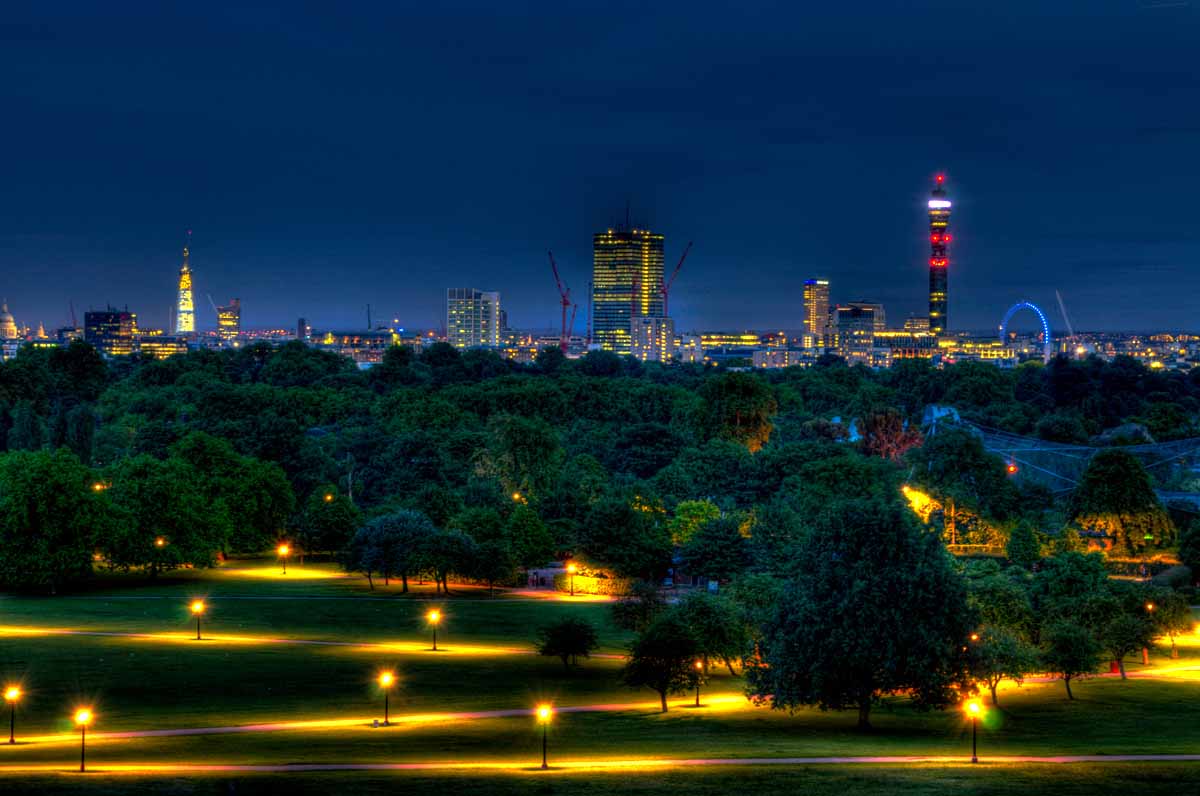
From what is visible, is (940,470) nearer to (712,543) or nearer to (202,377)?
(712,543)

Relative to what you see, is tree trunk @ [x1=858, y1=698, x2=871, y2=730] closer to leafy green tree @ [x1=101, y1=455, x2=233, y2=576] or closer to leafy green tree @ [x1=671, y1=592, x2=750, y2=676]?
leafy green tree @ [x1=671, y1=592, x2=750, y2=676]

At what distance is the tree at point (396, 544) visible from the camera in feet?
233

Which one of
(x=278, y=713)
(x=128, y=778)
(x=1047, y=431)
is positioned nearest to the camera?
(x=128, y=778)

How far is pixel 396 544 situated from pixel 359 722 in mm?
31410

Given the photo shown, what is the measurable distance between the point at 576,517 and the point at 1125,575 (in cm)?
3567

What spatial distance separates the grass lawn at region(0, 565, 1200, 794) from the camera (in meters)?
32.5

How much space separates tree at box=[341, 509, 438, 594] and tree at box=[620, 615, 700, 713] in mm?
28325

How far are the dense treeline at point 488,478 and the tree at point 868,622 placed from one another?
20.1 meters

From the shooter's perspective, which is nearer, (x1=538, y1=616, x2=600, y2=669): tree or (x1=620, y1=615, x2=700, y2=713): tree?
(x1=620, y1=615, x2=700, y2=713): tree

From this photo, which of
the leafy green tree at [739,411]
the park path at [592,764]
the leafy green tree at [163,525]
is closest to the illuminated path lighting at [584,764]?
the park path at [592,764]

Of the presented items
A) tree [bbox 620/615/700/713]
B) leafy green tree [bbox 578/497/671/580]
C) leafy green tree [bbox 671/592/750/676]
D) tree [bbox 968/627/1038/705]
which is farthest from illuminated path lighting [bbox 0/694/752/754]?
leafy green tree [bbox 578/497/671/580]

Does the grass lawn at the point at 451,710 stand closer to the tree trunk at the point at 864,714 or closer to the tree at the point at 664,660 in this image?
the tree trunk at the point at 864,714

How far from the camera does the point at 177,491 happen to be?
76938 mm

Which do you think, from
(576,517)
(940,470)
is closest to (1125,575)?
(940,470)
